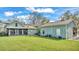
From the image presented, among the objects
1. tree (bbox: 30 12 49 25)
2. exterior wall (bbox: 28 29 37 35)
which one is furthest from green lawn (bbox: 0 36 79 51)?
tree (bbox: 30 12 49 25)

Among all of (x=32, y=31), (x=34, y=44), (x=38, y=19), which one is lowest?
(x=34, y=44)

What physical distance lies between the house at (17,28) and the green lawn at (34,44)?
2.8 inches

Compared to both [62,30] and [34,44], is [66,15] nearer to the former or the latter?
[62,30]

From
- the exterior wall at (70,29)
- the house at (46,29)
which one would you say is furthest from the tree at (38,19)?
the exterior wall at (70,29)

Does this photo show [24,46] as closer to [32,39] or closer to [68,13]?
[32,39]

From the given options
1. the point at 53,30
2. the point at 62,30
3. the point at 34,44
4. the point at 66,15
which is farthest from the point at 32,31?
the point at 66,15

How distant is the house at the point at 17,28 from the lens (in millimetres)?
3168

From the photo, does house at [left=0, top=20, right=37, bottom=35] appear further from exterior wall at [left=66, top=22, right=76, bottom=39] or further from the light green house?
exterior wall at [left=66, top=22, right=76, bottom=39]

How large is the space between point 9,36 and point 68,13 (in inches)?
35.0

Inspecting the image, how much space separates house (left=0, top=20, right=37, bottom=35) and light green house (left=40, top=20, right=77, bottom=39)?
0.51 feet

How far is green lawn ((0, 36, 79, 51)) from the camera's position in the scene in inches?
124

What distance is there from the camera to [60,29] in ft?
10.3

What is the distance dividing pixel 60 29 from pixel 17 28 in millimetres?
608
